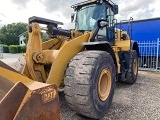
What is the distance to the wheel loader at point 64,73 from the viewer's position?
5.74 feet

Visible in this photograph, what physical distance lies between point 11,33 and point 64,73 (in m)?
66.5

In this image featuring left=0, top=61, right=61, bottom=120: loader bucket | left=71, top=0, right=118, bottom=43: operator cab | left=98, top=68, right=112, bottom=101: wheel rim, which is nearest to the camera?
left=0, top=61, right=61, bottom=120: loader bucket

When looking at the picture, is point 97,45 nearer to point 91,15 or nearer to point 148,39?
point 91,15

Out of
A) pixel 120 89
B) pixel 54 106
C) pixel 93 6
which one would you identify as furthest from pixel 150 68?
pixel 54 106

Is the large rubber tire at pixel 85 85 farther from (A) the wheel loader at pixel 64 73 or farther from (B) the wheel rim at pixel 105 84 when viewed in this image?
(B) the wheel rim at pixel 105 84

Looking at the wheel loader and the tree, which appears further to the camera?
the tree

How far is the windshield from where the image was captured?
4812 millimetres

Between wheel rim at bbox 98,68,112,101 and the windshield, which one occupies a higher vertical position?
the windshield

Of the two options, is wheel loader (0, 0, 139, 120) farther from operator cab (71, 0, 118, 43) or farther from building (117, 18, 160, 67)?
building (117, 18, 160, 67)

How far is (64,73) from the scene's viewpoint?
11.5 ft

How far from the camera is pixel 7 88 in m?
1.84

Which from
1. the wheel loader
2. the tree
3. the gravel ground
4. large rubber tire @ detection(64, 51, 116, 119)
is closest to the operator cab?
the wheel loader

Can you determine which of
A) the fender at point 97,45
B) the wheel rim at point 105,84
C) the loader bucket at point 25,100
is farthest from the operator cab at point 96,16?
the loader bucket at point 25,100

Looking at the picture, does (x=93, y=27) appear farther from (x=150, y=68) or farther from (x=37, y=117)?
(x=150, y=68)
